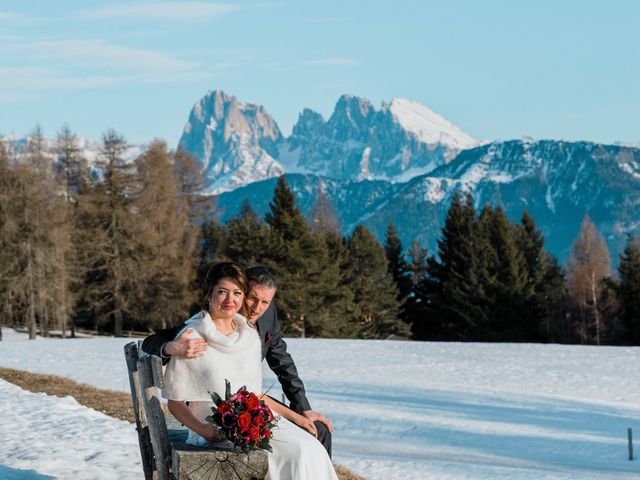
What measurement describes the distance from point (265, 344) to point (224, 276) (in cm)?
98

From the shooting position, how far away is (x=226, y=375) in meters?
4.81

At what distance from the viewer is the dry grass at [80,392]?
35.6ft

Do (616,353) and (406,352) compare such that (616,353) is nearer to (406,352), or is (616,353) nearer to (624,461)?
(406,352)

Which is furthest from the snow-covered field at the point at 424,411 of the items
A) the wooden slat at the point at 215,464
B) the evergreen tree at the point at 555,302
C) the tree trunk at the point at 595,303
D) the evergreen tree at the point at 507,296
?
the evergreen tree at the point at 555,302

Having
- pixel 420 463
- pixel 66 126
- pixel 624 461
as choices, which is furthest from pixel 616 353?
pixel 66 126

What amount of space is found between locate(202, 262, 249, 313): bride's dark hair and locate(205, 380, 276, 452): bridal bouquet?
64cm

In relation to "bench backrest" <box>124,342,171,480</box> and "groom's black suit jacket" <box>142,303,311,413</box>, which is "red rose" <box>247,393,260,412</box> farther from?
"groom's black suit jacket" <box>142,303,311,413</box>

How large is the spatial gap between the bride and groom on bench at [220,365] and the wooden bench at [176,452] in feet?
0.26

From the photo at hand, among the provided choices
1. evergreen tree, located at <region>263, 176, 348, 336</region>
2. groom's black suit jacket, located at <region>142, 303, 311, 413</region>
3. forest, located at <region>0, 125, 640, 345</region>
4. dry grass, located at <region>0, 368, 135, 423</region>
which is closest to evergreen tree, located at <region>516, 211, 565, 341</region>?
forest, located at <region>0, 125, 640, 345</region>

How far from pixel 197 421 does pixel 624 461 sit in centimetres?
1027

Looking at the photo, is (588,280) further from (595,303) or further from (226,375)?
(226,375)

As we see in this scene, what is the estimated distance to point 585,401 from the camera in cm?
1750

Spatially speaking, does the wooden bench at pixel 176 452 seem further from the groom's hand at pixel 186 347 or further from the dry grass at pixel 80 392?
the dry grass at pixel 80 392

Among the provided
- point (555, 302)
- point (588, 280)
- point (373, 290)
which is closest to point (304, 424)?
point (373, 290)
